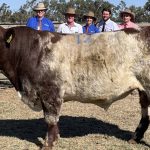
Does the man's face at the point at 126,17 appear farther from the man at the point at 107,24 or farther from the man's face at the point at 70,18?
the man's face at the point at 70,18

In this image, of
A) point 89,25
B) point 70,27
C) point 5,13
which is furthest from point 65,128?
point 5,13

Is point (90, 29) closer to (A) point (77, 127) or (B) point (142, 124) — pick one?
(A) point (77, 127)

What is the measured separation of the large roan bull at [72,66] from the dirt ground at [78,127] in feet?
2.07

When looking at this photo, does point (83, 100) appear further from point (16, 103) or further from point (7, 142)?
point (16, 103)

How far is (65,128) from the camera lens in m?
8.45

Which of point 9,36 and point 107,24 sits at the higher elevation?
point 9,36

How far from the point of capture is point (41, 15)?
988 cm

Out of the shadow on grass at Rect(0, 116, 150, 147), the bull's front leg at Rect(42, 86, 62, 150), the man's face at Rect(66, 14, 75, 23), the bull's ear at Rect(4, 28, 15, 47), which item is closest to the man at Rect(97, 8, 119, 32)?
the man's face at Rect(66, 14, 75, 23)

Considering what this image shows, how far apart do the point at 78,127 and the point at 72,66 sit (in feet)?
6.75

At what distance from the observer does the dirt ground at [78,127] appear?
24.1 feet

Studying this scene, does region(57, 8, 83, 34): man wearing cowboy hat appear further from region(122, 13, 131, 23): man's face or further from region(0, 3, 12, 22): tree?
region(0, 3, 12, 22): tree

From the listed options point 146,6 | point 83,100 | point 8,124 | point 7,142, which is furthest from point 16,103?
point 146,6

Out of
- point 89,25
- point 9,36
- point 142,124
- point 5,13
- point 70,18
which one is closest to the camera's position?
point 9,36

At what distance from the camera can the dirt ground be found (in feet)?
24.1
